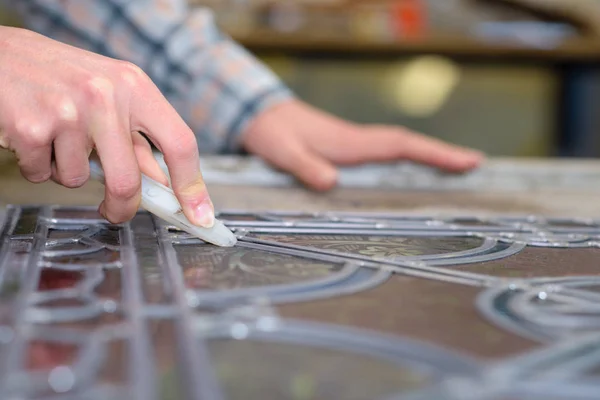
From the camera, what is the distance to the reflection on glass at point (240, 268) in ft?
1.60

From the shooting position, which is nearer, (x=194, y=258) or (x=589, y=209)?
(x=194, y=258)

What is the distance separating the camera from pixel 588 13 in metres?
2.50

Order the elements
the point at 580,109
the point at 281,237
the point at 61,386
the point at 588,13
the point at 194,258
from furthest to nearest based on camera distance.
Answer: the point at 588,13 → the point at 580,109 → the point at 281,237 → the point at 194,258 → the point at 61,386

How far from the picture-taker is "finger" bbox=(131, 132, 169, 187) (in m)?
0.68

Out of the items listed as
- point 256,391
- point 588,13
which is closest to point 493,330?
point 256,391

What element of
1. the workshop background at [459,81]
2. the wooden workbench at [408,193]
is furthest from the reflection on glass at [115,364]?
the workshop background at [459,81]

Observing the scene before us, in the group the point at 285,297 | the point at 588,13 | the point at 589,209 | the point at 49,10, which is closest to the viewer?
the point at 285,297

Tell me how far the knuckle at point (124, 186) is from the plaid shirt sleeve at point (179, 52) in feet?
2.43

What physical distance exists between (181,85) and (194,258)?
931 mm

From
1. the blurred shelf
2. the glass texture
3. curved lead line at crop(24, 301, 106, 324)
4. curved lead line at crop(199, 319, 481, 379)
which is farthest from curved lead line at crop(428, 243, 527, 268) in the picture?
the blurred shelf

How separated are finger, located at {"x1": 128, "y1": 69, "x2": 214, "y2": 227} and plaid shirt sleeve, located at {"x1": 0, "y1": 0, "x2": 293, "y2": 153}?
28.6 inches

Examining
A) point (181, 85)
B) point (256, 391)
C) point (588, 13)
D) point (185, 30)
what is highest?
point (588, 13)

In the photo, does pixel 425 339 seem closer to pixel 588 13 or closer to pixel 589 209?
pixel 589 209

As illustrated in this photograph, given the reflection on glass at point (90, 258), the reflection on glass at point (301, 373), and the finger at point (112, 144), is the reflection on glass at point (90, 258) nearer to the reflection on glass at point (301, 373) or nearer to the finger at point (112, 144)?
the finger at point (112, 144)
